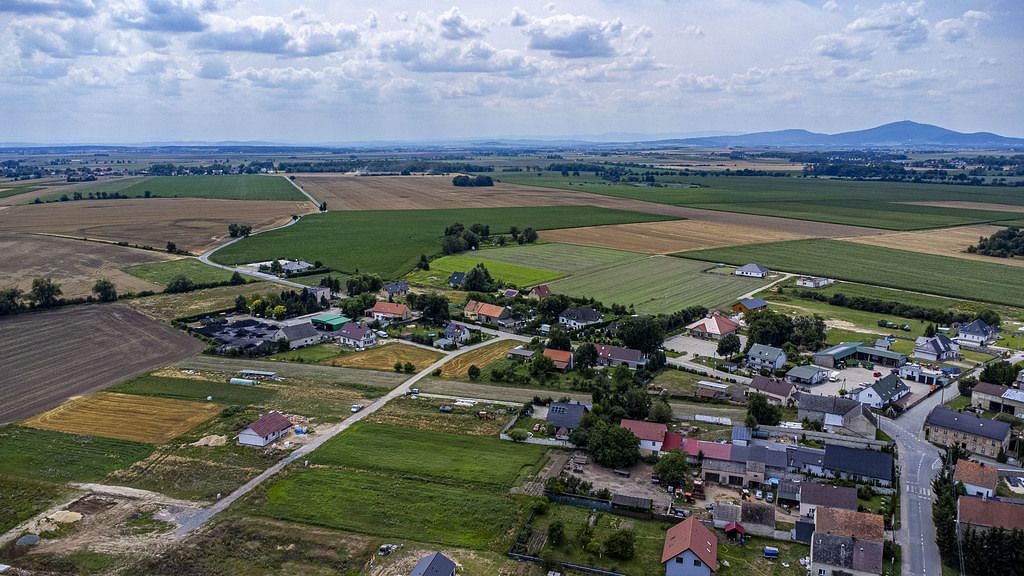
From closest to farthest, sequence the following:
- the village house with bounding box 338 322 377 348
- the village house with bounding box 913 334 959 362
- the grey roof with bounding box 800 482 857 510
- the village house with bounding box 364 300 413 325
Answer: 1. the grey roof with bounding box 800 482 857 510
2. the village house with bounding box 913 334 959 362
3. the village house with bounding box 338 322 377 348
4. the village house with bounding box 364 300 413 325

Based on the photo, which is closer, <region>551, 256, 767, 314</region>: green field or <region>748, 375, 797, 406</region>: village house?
<region>748, 375, 797, 406</region>: village house

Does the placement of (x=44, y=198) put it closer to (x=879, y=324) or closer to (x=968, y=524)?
(x=879, y=324)

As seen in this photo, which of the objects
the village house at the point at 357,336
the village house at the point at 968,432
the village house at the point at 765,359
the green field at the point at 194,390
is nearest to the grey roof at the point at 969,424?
the village house at the point at 968,432

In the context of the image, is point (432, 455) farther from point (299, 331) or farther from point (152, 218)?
point (152, 218)

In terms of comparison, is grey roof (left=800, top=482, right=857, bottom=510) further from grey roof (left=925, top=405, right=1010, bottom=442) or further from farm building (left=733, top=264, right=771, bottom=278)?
farm building (left=733, top=264, right=771, bottom=278)

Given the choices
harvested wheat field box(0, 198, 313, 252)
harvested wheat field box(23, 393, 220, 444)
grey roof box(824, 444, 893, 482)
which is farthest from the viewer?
harvested wheat field box(0, 198, 313, 252)

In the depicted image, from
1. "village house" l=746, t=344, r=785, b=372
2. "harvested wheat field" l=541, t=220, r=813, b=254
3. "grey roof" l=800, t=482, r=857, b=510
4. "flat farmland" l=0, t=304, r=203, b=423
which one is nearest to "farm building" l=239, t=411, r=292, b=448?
"flat farmland" l=0, t=304, r=203, b=423

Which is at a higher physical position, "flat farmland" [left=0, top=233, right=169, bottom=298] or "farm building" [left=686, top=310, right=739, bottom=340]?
"flat farmland" [left=0, top=233, right=169, bottom=298]
